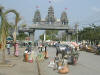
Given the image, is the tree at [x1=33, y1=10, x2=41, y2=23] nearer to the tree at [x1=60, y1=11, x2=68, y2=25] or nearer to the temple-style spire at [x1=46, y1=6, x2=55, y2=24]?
the temple-style spire at [x1=46, y1=6, x2=55, y2=24]

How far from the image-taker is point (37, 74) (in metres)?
11.5

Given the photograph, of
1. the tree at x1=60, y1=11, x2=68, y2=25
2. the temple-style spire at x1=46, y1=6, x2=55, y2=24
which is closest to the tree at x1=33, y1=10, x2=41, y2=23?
the temple-style spire at x1=46, y1=6, x2=55, y2=24

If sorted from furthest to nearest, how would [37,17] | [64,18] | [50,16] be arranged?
[50,16] → [37,17] → [64,18]

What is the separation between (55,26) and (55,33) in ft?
259

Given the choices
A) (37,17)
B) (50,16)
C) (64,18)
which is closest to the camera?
(64,18)

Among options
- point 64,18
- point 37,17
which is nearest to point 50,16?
point 37,17

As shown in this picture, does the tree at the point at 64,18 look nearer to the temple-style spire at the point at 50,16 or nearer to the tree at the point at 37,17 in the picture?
the temple-style spire at the point at 50,16

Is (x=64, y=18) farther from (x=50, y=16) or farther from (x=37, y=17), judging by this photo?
(x=37, y=17)

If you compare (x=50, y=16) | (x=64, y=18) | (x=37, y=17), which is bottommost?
(x=64, y=18)

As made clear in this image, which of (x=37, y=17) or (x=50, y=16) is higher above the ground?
(x=50, y=16)

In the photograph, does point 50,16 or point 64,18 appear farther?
point 50,16

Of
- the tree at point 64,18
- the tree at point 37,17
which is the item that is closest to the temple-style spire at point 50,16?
the tree at point 37,17

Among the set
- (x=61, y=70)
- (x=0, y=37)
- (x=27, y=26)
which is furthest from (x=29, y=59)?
(x=27, y=26)

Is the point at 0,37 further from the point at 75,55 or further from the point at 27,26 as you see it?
the point at 27,26
